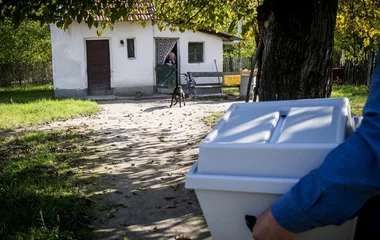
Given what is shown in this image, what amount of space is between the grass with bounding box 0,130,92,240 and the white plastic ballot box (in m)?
2.28

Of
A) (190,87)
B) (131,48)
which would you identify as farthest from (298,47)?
(131,48)

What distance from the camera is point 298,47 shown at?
4105mm

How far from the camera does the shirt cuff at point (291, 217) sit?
1382mm

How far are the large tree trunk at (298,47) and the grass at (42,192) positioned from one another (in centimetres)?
242

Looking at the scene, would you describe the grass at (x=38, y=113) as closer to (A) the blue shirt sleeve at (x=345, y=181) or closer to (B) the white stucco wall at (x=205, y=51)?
(B) the white stucco wall at (x=205, y=51)

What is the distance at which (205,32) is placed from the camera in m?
20.0

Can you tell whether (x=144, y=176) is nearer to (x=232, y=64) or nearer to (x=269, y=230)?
(x=269, y=230)

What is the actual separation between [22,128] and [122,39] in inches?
398

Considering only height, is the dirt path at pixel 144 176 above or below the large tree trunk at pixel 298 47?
below

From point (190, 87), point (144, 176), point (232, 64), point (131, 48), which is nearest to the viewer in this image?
point (144, 176)

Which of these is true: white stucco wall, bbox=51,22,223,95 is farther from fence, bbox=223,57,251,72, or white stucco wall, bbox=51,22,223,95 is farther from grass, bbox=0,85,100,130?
fence, bbox=223,57,251,72

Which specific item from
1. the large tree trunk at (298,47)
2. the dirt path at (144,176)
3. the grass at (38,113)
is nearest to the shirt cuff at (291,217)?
the dirt path at (144,176)

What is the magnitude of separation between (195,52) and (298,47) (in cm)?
1667

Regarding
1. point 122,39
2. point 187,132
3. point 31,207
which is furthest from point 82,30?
point 31,207
